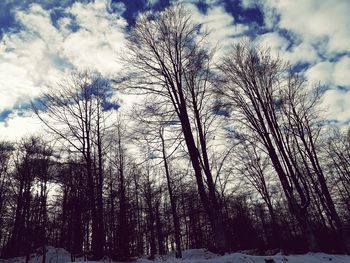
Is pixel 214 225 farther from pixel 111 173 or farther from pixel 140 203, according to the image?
pixel 140 203

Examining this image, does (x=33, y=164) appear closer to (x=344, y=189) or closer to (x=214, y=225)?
(x=214, y=225)

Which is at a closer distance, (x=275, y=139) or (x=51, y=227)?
(x=275, y=139)

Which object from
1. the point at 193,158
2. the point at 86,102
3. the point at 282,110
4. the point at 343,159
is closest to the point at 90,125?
the point at 86,102

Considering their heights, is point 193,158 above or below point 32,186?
below

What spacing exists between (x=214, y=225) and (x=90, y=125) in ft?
35.7

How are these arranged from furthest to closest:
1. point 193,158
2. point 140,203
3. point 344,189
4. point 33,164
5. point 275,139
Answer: point 140,203 → point 344,189 → point 33,164 → point 275,139 → point 193,158

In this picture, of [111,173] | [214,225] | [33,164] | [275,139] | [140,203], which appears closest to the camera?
[214,225]

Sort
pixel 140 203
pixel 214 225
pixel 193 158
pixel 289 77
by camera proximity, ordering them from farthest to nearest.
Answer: pixel 140 203 < pixel 289 77 < pixel 193 158 < pixel 214 225

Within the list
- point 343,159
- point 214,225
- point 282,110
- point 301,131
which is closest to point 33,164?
point 214,225

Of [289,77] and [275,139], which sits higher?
[289,77]

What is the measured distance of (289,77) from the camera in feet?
46.4

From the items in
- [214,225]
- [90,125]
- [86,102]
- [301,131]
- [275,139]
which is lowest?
[214,225]

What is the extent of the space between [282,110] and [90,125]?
12.4 meters

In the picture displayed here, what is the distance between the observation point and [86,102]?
16281 mm
